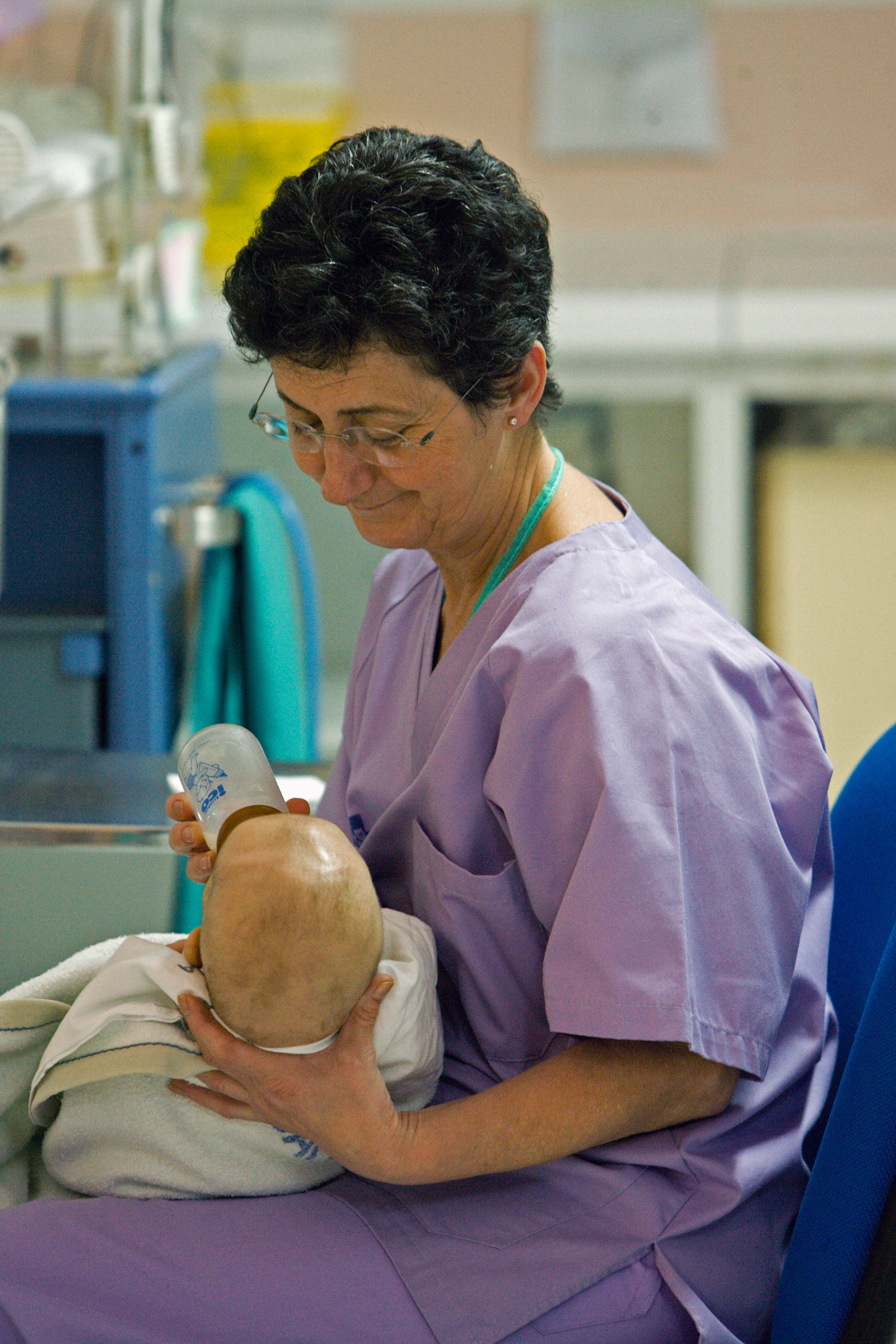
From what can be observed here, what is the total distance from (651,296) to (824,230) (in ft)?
1.70

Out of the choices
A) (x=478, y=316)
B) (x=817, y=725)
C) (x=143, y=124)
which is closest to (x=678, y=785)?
(x=817, y=725)

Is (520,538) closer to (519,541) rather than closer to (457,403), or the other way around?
(519,541)

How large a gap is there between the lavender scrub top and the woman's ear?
0.36 ft

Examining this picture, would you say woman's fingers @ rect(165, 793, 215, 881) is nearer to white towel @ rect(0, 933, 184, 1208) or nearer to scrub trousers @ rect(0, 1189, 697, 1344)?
white towel @ rect(0, 933, 184, 1208)

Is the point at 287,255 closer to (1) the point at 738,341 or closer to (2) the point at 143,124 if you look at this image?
(2) the point at 143,124

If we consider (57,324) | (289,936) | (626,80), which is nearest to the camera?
(289,936)

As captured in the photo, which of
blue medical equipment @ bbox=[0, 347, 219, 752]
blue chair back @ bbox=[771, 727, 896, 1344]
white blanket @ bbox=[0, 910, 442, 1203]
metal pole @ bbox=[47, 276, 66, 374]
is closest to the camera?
blue chair back @ bbox=[771, 727, 896, 1344]

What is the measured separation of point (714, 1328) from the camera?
98 cm

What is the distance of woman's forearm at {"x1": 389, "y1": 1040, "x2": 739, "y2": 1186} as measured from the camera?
96 cm

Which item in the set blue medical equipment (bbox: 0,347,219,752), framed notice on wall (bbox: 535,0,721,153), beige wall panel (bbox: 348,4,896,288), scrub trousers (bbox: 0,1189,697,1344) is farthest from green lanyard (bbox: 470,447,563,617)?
framed notice on wall (bbox: 535,0,721,153)

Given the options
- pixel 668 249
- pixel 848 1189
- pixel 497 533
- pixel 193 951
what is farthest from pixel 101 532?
pixel 668 249

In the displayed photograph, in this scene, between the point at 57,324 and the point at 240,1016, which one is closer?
the point at 240,1016

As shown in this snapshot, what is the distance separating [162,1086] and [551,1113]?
1.01ft

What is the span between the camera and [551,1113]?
3.14ft
